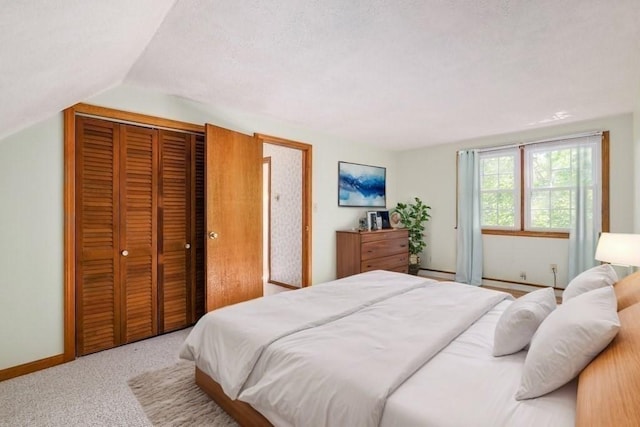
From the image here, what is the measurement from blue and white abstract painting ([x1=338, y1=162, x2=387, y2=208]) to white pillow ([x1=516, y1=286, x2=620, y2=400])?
3650 millimetres

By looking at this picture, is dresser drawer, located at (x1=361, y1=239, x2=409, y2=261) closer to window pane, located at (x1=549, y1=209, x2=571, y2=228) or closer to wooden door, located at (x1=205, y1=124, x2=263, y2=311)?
wooden door, located at (x1=205, y1=124, x2=263, y2=311)

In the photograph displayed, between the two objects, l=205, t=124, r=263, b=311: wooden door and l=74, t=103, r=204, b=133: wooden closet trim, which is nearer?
l=74, t=103, r=204, b=133: wooden closet trim

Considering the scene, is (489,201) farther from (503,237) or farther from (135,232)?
(135,232)

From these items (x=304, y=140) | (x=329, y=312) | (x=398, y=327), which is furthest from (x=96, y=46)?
(x=304, y=140)

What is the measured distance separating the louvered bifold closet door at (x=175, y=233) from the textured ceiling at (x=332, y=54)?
0.54m

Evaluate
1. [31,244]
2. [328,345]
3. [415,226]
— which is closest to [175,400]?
[328,345]

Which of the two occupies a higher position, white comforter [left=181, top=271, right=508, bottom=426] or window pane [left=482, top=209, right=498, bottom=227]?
window pane [left=482, top=209, right=498, bottom=227]

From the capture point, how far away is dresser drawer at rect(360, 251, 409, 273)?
4398 mm

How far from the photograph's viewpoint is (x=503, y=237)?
15.0 feet

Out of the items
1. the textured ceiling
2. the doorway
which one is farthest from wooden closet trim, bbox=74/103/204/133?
the doorway

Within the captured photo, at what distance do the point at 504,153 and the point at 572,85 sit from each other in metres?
1.90

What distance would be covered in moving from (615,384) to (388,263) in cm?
389

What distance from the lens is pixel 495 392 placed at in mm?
1103

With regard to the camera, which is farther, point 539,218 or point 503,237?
point 503,237
